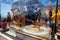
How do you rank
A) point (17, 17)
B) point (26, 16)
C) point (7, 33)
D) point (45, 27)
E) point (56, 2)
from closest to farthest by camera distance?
point (56, 2), point (45, 27), point (26, 16), point (17, 17), point (7, 33)

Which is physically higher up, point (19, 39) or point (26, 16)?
point (26, 16)

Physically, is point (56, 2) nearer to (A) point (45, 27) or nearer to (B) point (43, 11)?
(B) point (43, 11)

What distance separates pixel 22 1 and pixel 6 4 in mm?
508

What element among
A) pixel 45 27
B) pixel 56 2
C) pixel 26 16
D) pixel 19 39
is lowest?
pixel 19 39

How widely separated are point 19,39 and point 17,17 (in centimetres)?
34

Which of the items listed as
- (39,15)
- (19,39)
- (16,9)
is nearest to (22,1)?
(16,9)

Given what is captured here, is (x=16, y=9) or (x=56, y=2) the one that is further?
(x=16, y=9)

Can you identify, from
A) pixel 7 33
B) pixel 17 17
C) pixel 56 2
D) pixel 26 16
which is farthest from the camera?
pixel 7 33

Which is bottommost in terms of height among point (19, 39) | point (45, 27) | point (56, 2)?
point (19, 39)

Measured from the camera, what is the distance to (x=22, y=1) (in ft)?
5.81

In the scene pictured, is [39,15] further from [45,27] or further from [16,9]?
[16,9]

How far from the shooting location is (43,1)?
1447mm

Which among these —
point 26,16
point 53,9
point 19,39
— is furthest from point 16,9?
point 53,9

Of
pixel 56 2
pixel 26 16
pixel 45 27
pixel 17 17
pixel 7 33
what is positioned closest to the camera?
pixel 56 2
